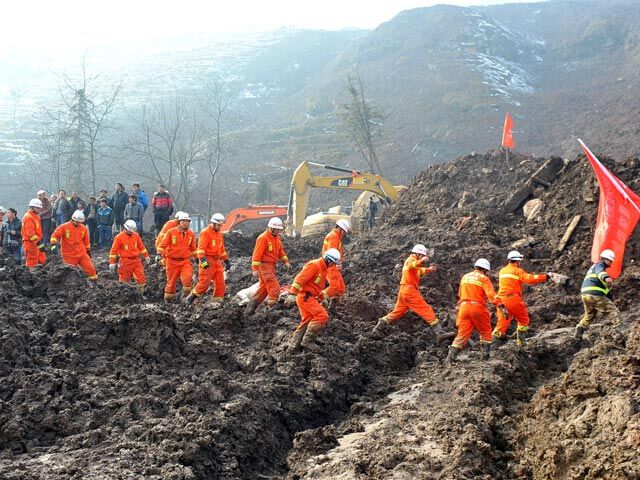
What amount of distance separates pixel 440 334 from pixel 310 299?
86.8 inches

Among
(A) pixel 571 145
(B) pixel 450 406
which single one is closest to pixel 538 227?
(B) pixel 450 406

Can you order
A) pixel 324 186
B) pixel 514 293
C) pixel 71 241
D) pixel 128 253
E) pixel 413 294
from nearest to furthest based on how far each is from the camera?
pixel 514 293 < pixel 413 294 < pixel 128 253 < pixel 71 241 < pixel 324 186

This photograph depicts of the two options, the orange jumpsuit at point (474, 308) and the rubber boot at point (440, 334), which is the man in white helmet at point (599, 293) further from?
the rubber boot at point (440, 334)

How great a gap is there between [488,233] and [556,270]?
2.97 m

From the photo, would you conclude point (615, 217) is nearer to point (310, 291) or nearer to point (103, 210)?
point (310, 291)

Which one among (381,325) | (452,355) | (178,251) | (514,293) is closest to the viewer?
(452,355)

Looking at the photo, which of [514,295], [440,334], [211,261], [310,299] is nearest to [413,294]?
[440,334]

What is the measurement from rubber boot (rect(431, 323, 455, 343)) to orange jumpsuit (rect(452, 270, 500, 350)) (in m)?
0.80

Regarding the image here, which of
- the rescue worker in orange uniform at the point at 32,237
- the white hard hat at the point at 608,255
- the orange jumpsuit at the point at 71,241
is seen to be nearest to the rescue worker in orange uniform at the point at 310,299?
the white hard hat at the point at 608,255

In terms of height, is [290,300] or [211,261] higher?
[211,261]

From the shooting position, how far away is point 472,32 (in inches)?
2623

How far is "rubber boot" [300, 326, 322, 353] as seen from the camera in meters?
9.82

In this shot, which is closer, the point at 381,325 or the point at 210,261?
the point at 381,325

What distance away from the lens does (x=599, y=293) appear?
1008 centimetres
